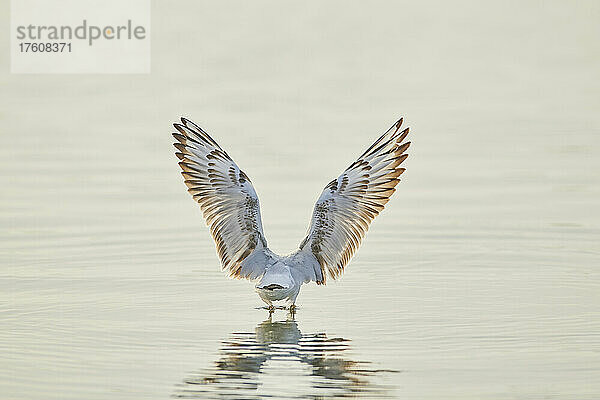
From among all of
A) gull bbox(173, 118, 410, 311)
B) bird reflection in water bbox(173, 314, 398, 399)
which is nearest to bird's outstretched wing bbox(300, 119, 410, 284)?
gull bbox(173, 118, 410, 311)

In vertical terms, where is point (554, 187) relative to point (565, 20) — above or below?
below

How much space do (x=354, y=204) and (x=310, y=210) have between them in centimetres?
330

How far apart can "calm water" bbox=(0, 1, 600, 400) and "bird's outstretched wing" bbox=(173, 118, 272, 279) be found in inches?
17.1

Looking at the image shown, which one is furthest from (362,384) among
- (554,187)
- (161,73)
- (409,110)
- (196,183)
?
(161,73)

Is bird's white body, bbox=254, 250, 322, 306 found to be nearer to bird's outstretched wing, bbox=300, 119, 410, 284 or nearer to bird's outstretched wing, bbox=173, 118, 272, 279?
bird's outstretched wing, bbox=300, 119, 410, 284

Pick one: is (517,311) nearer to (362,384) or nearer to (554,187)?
(362,384)

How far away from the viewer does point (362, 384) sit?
9852mm

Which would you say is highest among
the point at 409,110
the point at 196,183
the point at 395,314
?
the point at 409,110

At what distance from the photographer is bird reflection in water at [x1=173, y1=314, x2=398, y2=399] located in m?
9.66

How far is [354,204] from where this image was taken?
1252cm

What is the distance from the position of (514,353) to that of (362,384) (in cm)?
141
